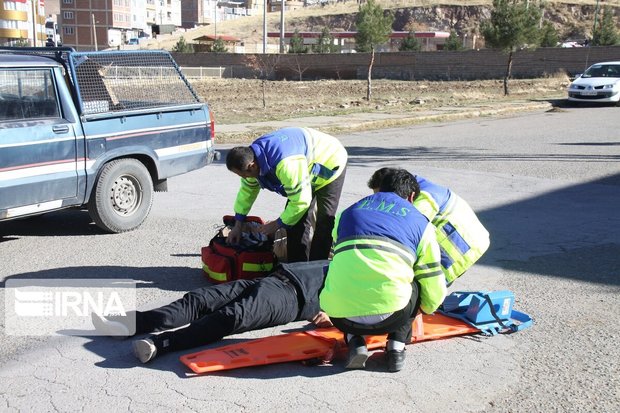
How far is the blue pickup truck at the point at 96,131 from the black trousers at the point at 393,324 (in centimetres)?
389

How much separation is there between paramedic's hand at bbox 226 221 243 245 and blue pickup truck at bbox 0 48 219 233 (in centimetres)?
208

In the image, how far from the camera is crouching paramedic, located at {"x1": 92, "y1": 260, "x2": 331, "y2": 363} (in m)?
4.89

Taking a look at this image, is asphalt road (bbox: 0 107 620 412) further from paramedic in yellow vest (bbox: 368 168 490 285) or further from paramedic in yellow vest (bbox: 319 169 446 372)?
paramedic in yellow vest (bbox: 368 168 490 285)

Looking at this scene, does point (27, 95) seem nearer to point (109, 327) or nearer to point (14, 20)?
point (109, 327)

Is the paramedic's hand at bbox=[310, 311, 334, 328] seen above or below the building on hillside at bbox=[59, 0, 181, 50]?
below

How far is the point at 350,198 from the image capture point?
10.1 meters

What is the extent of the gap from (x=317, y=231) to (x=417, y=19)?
112 m

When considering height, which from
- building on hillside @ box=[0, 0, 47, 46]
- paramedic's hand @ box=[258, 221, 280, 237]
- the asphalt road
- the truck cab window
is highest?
building on hillside @ box=[0, 0, 47, 46]

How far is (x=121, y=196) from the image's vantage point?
8.07 metres

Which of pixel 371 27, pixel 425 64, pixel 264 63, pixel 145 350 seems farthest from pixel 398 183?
pixel 264 63

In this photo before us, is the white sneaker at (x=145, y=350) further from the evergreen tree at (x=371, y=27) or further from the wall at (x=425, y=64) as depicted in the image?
the wall at (x=425, y=64)

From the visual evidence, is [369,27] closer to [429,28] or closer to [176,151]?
[176,151]

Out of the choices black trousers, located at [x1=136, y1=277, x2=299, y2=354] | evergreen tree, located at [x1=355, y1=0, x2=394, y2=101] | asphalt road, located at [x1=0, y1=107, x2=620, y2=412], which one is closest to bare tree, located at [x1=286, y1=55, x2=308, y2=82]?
evergreen tree, located at [x1=355, y1=0, x2=394, y2=101]

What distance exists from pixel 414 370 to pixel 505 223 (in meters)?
4.50
